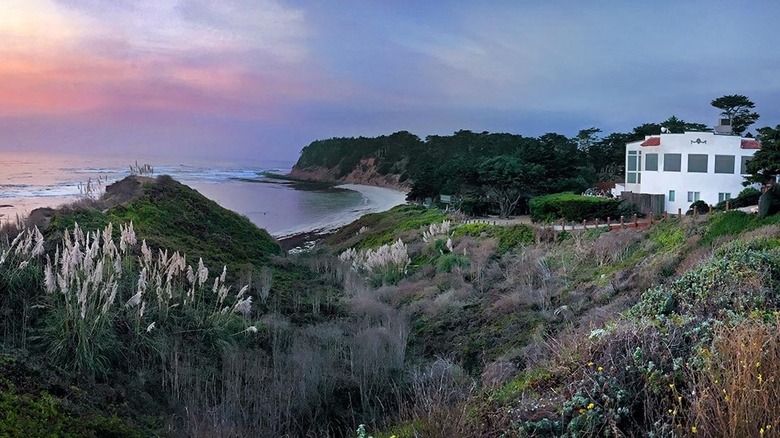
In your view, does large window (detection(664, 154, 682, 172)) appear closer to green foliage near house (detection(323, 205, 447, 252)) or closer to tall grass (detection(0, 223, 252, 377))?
green foliage near house (detection(323, 205, 447, 252))

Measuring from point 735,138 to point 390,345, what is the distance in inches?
1032

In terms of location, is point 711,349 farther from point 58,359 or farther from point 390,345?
point 58,359

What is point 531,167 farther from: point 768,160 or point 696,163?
point 768,160

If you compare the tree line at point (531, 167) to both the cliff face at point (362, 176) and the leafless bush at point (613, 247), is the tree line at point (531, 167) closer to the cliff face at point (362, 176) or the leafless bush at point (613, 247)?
the cliff face at point (362, 176)

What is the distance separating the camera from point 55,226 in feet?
35.9

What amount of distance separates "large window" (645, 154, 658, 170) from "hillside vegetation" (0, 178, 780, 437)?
1612 cm

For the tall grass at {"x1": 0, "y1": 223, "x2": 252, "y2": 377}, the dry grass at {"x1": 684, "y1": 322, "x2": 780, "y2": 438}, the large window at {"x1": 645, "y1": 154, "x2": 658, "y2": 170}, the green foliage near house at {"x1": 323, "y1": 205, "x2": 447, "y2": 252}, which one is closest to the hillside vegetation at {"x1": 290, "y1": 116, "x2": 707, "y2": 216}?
the green foliage near house at {"x1": 323, "y1": 205, "x2": 447, "y2": 252}

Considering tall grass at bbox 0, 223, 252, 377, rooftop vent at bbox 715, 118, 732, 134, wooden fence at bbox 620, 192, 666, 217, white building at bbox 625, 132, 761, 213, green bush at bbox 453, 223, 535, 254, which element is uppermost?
rooftop vent at bbox 715, 118, 732, 134

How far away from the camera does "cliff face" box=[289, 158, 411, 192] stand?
101394mm

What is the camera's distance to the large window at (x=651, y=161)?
28.7m

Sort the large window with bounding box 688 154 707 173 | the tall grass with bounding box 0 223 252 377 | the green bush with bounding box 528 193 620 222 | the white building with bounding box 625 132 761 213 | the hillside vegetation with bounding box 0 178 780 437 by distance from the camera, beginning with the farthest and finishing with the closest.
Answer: the large window with bounding box 688 154 707 173
the white building with bounding box 625 132 761 213
the green bush with bounding box 528 193 620 222
the tall grass with bounding box 0 223 252 377
the hillside vegetation with bounding box 0 178 780 437

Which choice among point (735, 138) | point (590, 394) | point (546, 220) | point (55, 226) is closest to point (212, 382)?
point (590, 394)

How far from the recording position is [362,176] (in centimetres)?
11662

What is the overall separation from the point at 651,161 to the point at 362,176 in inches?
3545
